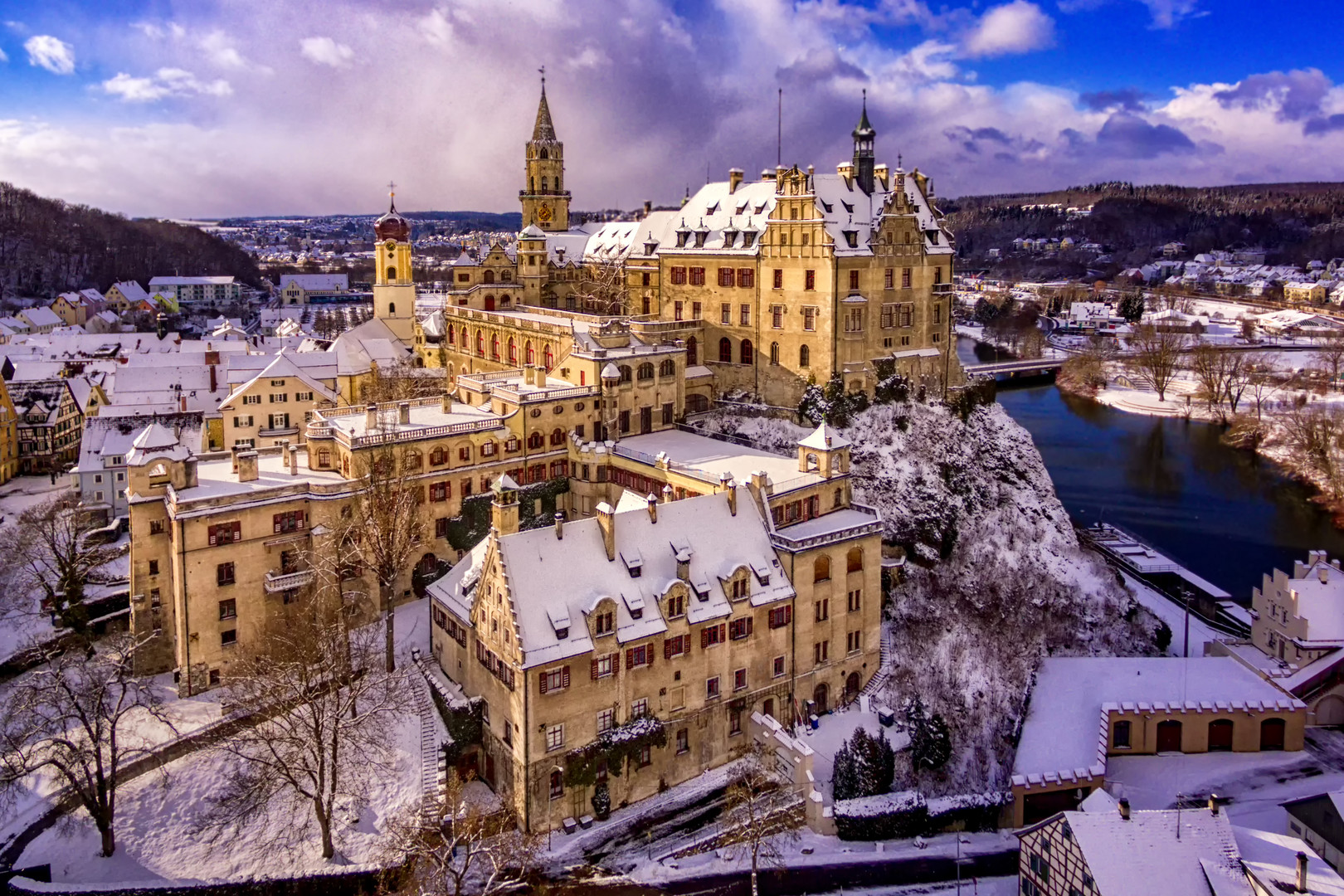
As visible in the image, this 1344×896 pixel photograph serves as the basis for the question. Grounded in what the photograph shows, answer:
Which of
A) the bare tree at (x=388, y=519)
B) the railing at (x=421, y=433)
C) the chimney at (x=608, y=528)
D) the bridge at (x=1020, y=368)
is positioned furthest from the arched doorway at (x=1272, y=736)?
the bridge at (x=1020, y=368)

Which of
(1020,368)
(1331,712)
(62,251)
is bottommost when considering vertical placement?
(1331,712)

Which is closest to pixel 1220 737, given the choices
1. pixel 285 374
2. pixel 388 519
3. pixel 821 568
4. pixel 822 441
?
pixel 821 568

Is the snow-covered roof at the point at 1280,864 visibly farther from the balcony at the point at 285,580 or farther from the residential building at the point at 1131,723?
the balcony at the point at 285,580

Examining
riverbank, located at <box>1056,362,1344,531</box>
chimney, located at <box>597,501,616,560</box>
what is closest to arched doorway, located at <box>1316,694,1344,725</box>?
chimney, located at <box>597,501,616,560</box>

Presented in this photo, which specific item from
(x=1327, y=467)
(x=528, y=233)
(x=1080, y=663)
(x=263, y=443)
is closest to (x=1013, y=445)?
(x=1080, y=663)

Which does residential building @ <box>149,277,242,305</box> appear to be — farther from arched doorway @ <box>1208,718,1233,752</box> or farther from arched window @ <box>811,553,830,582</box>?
arched doorway @ <box>1208,718,1233,752</box>

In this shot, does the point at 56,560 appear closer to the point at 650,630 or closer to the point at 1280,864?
the point at 650,630
